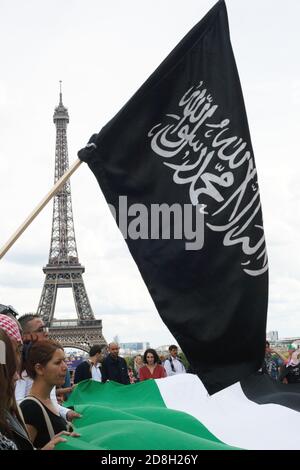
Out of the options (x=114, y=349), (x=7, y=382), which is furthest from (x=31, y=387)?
(x=114, y=349)

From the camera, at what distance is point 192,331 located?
6.49 m

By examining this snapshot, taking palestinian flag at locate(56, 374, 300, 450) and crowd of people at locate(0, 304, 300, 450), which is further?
palestinian flag at locate(56, 374, 300, 450)

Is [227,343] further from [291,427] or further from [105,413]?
[105,413]

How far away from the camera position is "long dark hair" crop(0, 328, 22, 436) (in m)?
3.43

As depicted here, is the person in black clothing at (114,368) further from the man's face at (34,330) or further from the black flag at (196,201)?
the black flag at (196,201)

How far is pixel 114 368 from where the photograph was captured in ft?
38.8

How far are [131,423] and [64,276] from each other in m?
65.9

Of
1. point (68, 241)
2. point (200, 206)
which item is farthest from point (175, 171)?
point (68, 241)

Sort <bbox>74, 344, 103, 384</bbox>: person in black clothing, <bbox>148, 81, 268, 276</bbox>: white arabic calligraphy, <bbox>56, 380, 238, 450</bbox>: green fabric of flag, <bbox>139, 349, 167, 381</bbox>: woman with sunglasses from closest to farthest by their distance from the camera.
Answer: <bbox>56, 380, 238, 450</bbox>: green fabric of flag → <bbox>148, 81, 268, 276</bbox>: white arabic calligraphy → <bbox>74, 344, 103, 384</bbox>: person in black clothing → <bbox>139, 349, 167, 381</bbox>: woman with sunglasses

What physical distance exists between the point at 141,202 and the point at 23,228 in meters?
1.15

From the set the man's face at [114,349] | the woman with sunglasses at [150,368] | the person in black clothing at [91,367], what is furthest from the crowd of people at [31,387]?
the woman with sunglasses at [150,368]

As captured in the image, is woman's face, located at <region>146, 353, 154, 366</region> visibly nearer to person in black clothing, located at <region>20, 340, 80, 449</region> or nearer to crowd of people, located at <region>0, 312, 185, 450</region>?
crowd of people, located at <region>0, 312, 185, 450</region>

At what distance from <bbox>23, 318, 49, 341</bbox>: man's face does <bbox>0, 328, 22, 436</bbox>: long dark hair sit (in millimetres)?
3140

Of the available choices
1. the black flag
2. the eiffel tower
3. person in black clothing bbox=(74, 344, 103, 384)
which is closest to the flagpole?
the black flag
